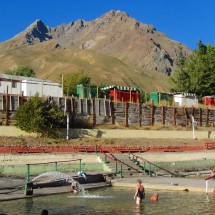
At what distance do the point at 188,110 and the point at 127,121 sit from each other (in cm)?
1148

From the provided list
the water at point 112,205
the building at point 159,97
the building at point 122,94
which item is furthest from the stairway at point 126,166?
the building at point 159,97

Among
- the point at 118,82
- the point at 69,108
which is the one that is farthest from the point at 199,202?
the point at 118,82

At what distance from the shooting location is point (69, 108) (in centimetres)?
4775

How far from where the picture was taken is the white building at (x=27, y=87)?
49125 millimetres

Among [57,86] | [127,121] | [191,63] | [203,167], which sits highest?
[191,63]

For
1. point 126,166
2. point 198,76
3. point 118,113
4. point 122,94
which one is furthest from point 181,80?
point 126,166

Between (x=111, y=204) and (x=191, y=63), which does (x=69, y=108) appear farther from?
(x=191, y=63)

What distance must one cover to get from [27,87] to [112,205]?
31526mm

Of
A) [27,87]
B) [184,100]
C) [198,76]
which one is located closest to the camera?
[27,87]

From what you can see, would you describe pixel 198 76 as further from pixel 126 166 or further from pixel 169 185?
pixel 169 185

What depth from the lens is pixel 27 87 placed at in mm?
49750

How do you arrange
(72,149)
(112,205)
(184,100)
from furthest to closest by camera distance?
1. (184,100)
2. (72,149)
3. (112,205)

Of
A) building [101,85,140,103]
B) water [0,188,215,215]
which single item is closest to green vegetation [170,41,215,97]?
building [101,85,140,103]

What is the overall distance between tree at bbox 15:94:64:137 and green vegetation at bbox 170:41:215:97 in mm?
35807
